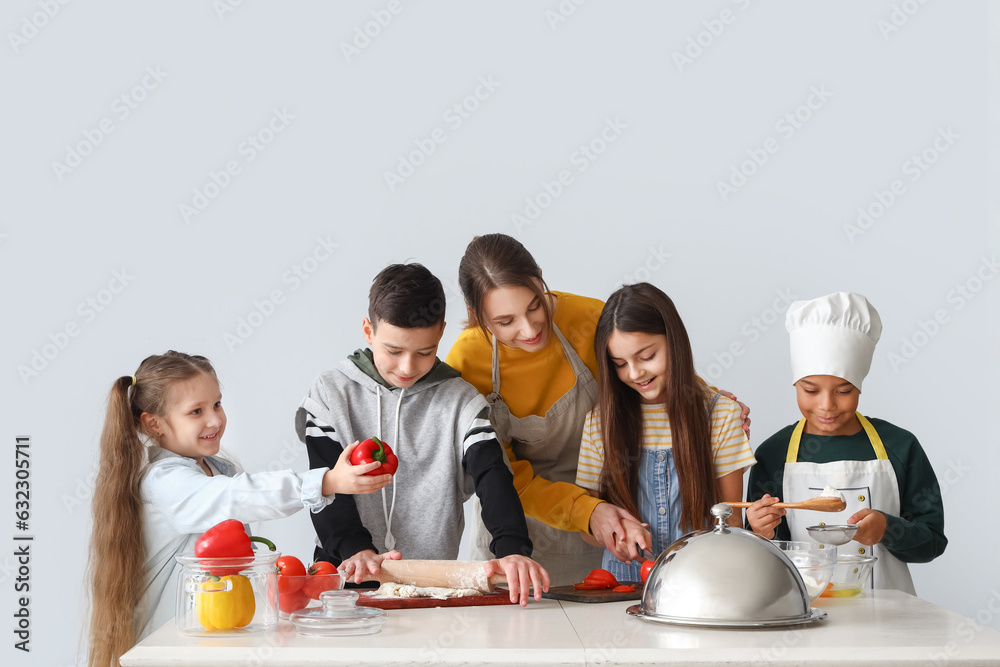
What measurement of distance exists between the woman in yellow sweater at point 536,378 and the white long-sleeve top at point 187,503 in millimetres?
623

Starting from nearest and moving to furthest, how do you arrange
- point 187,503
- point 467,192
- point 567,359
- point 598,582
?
point 598,582
point 187,503
point 567,359
point 467,192

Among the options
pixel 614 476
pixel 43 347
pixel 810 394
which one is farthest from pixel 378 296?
pixel 43 347

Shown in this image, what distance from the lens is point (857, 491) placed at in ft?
6.70

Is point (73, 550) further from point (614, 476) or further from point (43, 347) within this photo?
point (614, 476)

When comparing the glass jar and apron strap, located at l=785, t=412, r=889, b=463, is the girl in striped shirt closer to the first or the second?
apron strap, located at l=785, t=412, r=889, b=463

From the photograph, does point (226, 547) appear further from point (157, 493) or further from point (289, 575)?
point (157, 493)

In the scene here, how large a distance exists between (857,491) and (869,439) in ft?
0.44

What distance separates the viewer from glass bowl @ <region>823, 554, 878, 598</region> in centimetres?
153

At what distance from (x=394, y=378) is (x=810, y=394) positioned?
100 centimetres

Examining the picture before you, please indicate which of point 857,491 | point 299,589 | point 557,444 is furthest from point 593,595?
point 857,491

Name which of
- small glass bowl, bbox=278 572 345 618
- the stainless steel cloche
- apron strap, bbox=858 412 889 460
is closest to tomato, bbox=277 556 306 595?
small glass bowl, bbox=278 572 345 618

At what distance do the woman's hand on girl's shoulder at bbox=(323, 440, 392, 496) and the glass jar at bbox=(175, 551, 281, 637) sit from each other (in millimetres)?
253

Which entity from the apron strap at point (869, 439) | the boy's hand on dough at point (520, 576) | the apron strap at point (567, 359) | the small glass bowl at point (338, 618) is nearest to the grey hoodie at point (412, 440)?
the apron strap at point (567, 359)

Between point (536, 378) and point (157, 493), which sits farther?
point (536, 378)
